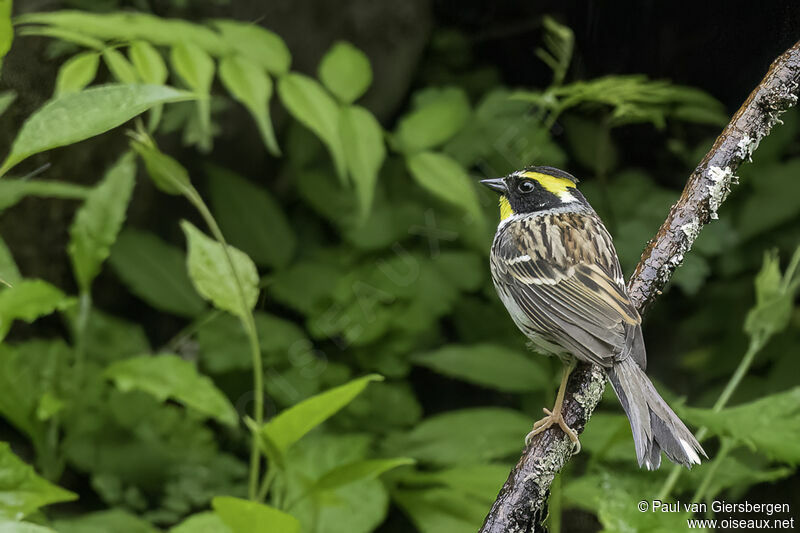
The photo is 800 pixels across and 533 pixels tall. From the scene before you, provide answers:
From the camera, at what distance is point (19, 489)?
873 mm

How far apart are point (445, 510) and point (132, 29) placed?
0.95m

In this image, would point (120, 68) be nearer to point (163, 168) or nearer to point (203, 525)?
point (163, 168)

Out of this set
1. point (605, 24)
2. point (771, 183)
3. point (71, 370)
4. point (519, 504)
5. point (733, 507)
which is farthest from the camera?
point (771, 183)

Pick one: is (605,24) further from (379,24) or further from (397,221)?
(379,24)

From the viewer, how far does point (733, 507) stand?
0.94 meters

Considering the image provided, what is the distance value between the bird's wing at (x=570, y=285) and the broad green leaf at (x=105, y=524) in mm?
919

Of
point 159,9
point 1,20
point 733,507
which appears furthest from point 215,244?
point 159,9

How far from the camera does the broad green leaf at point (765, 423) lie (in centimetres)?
77

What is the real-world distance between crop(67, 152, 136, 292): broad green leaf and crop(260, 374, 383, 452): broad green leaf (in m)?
0.60

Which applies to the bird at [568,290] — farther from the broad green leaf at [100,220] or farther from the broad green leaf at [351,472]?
the broad green leaf at [100,220]

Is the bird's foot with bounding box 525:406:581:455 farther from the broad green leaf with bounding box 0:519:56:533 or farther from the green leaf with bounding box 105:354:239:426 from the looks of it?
the green leaf with bounding box 105:354:239:426

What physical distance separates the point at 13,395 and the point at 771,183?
1590mm

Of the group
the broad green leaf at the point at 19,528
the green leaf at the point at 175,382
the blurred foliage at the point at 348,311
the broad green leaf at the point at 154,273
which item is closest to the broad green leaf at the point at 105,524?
the blurred foliage at the point at 348,311

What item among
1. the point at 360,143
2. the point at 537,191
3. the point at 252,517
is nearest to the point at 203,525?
the point at 252,517
